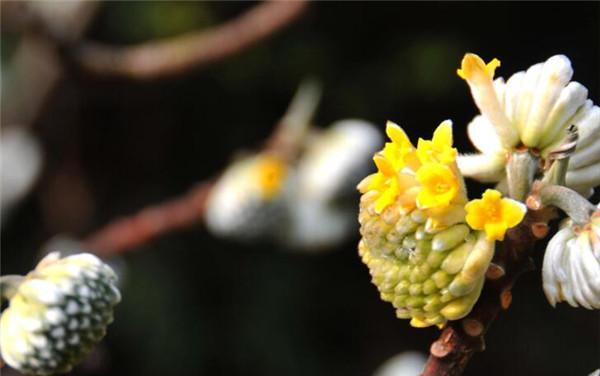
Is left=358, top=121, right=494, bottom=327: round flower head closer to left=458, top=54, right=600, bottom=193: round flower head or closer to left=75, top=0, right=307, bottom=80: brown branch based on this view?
left=458, top=54, right=600, bottom=193: round flower head

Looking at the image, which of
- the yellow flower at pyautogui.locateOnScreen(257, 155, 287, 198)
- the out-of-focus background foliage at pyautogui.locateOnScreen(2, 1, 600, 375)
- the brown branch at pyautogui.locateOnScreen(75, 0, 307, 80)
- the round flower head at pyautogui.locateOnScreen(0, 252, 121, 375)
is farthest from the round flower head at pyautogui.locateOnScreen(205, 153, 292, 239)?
the round flower head at pyautogui.locateOnScreen(0, 252, 121, 375)

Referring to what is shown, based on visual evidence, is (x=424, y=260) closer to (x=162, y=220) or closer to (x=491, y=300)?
(x=491, y=300)

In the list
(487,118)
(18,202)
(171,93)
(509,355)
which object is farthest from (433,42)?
(487,118)

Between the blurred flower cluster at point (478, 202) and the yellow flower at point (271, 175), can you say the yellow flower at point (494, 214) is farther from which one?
the yellow flower at point (271, 175)

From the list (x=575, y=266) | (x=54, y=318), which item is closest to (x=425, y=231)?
(x=575, y=266)

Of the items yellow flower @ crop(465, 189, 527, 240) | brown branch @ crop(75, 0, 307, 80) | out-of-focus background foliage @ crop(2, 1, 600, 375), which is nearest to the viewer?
yellow flower @ crop(465, 189, 527, 240)

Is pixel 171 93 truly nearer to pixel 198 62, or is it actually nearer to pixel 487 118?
pixel 198 62

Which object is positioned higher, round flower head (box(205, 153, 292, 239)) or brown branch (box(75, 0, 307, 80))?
brown branch (box(75, 0, 307, 80))

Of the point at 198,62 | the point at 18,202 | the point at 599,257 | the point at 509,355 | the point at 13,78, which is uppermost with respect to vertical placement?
the point at 599,257
